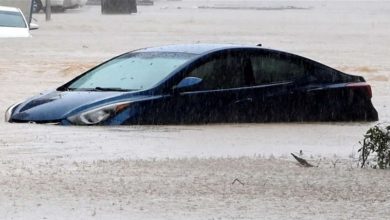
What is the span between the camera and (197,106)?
563 inches

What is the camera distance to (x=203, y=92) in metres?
14.3

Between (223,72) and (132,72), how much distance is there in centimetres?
109

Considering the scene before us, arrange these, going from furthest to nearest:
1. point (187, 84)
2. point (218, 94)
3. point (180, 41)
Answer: point (180, 41)
point (218, 94)
point (187, 84)

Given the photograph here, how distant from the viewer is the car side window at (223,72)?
1448 centimetres

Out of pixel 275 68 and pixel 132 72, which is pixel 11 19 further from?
pixel 275 68

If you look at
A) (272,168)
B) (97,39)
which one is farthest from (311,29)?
(272,168)

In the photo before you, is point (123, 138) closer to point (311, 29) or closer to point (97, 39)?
point (97, 39)

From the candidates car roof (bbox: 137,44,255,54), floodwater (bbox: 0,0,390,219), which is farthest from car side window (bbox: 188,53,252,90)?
floodwater (bbox: 0,0,390,219)

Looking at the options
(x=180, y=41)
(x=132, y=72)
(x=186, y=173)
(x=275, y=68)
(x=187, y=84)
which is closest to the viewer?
(x=186, y=173)

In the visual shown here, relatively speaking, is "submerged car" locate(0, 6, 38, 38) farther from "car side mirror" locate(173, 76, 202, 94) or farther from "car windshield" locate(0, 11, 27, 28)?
"car side mirror" locate(173, 76, 202, 94)

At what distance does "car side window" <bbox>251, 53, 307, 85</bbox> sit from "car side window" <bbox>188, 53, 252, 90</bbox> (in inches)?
8.1

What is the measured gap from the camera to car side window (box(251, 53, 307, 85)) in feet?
48.9

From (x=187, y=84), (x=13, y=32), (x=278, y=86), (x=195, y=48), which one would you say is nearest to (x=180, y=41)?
(x=13, y=32)

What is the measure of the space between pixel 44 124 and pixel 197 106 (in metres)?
1.77
